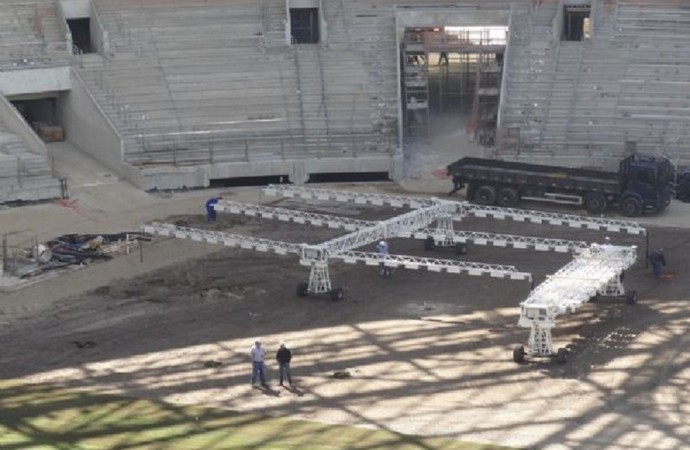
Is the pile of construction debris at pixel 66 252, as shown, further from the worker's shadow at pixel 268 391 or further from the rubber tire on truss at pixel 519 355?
the rubber tire on truss at pixel 519 355

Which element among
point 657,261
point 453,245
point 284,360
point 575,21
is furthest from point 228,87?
point 284,360

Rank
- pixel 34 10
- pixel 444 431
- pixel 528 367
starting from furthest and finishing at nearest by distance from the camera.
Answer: pixel 34 10
pixel 528 367
pixel 444 431

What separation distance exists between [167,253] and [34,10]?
19120 millimetres

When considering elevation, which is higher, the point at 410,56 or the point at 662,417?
the point at 410,56

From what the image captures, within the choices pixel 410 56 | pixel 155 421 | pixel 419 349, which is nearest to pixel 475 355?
pixel 419 349

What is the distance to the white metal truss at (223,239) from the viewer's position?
4152 cm

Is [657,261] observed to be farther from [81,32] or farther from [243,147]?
[81,32]

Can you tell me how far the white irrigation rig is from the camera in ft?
116

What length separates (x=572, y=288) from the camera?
3672 centimetres

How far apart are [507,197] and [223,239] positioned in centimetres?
1161

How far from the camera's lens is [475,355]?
35.4 metres

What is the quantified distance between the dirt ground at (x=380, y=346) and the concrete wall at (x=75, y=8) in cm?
1802

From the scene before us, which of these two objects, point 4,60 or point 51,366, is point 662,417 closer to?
point 51,366

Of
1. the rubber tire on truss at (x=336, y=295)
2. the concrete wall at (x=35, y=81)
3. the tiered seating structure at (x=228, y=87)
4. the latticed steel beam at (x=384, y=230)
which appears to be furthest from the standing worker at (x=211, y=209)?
the concrete wall at (x=35, y=81)
